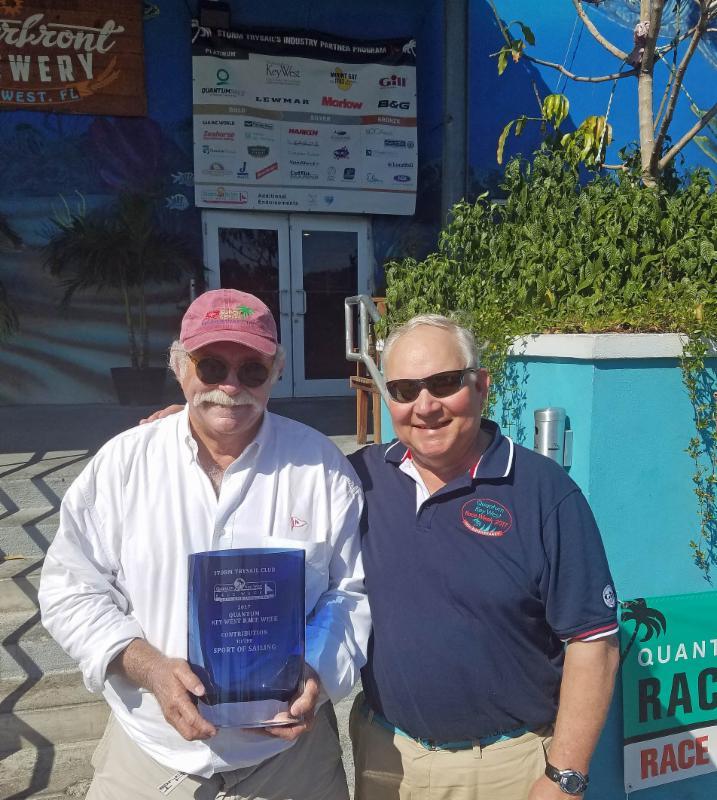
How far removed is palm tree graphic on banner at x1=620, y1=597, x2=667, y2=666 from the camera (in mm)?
2172

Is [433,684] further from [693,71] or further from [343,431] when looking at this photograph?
[693,71]

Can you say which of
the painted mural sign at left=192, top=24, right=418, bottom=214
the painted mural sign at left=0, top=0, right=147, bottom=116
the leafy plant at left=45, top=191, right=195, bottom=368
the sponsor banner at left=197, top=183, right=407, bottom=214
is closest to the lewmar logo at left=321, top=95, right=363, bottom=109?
the painted mural sign at left=192, top=24, right=418, bottom=214

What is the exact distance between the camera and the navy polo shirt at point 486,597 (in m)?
1.47

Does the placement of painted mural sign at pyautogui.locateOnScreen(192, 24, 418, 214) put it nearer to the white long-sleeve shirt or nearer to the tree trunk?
the tree trunk

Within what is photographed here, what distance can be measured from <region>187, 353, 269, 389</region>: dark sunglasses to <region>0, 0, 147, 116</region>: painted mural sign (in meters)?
6.70

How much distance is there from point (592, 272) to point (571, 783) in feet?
5.95

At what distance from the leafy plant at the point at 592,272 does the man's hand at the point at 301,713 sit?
1586mm

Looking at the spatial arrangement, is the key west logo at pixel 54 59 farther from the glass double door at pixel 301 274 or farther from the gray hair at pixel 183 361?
the gray hair at pixel 183 361

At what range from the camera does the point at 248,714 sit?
137 centimetres

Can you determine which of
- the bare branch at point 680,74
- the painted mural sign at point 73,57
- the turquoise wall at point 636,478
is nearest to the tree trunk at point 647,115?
the bare branch at point 680,74

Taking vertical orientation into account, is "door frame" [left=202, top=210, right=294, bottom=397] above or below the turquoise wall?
above

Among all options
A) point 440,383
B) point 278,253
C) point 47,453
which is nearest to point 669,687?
point 440,383

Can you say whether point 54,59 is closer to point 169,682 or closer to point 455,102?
point 455,102

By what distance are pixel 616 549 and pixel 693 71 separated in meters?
7.93
